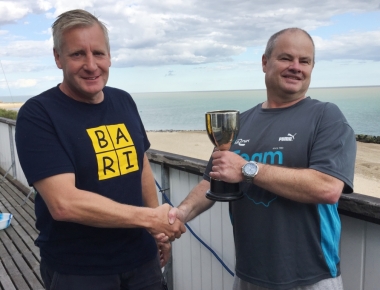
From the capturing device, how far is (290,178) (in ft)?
5.16

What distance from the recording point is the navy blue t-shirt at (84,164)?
1671mm

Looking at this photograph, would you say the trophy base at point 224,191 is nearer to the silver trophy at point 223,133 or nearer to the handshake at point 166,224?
the silver trophy at point 223,133

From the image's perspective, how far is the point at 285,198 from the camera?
67.4 inches

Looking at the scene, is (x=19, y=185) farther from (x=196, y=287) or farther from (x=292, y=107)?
(x=292, y=107)

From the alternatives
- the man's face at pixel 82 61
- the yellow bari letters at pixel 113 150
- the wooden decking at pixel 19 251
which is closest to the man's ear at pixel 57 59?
the man's face at pixel 82 61

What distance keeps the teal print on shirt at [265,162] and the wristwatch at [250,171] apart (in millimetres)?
154

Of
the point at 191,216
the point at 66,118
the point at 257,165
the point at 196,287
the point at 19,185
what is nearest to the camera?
the point at 257,165

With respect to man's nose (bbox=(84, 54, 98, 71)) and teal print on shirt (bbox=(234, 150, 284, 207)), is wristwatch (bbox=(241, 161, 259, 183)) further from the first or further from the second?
man's nose (bbox=(84, 54, 98, 71))

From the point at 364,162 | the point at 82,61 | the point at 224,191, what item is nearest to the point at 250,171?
the point at 224,191

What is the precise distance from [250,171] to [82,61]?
942 mm

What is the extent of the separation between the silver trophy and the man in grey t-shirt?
0.05m

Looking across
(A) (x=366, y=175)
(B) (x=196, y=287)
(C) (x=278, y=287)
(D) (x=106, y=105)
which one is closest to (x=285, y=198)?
(C) (x=278, y=287)

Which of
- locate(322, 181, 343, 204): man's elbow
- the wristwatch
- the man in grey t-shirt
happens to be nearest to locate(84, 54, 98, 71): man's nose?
the man in grey t-shirt

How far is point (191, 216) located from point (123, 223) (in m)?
0.52
